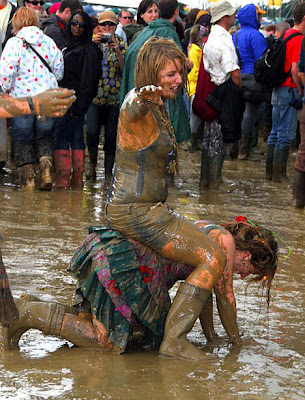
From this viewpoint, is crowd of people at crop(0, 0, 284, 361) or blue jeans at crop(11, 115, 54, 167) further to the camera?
blue jeans at crop(11, 115, 54, 167)

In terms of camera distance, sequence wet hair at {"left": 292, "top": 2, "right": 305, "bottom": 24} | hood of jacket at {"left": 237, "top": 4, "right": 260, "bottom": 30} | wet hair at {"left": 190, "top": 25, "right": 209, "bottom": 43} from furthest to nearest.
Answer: wet hair at {"left": 190, "top": 25, "right": 209, "bottom": 43}
hood of jacket at {"left": 237, "top": 4, "right": 260, "bottom": 30}
wet hair at {"left": 292, "top": 2, "right": 305, "bottom": 24}

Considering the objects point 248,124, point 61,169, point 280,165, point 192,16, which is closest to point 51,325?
point 61,169

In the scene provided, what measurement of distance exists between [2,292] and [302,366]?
4.96 ft

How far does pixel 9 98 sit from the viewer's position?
358 centimetres

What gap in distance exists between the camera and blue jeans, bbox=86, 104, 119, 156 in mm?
9945

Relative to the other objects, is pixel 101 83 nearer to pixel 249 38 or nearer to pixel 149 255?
pixel 249 38

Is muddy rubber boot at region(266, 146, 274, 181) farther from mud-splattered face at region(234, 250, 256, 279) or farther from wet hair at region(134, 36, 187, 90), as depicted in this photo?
wet hair at region(134, 36, 187, 90)

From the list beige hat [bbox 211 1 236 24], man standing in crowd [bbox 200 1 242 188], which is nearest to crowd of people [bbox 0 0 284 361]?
man standing in crowd [bbox 200 1 242 188]

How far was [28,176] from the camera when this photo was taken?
29.6 feet

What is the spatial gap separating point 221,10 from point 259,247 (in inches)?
216

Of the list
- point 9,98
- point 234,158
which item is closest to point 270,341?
point 9,98

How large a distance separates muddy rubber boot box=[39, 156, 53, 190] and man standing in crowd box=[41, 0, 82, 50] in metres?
1.48

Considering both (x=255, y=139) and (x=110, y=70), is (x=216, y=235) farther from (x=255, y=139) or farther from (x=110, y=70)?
(x=255, y=139)

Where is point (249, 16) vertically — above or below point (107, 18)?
above
